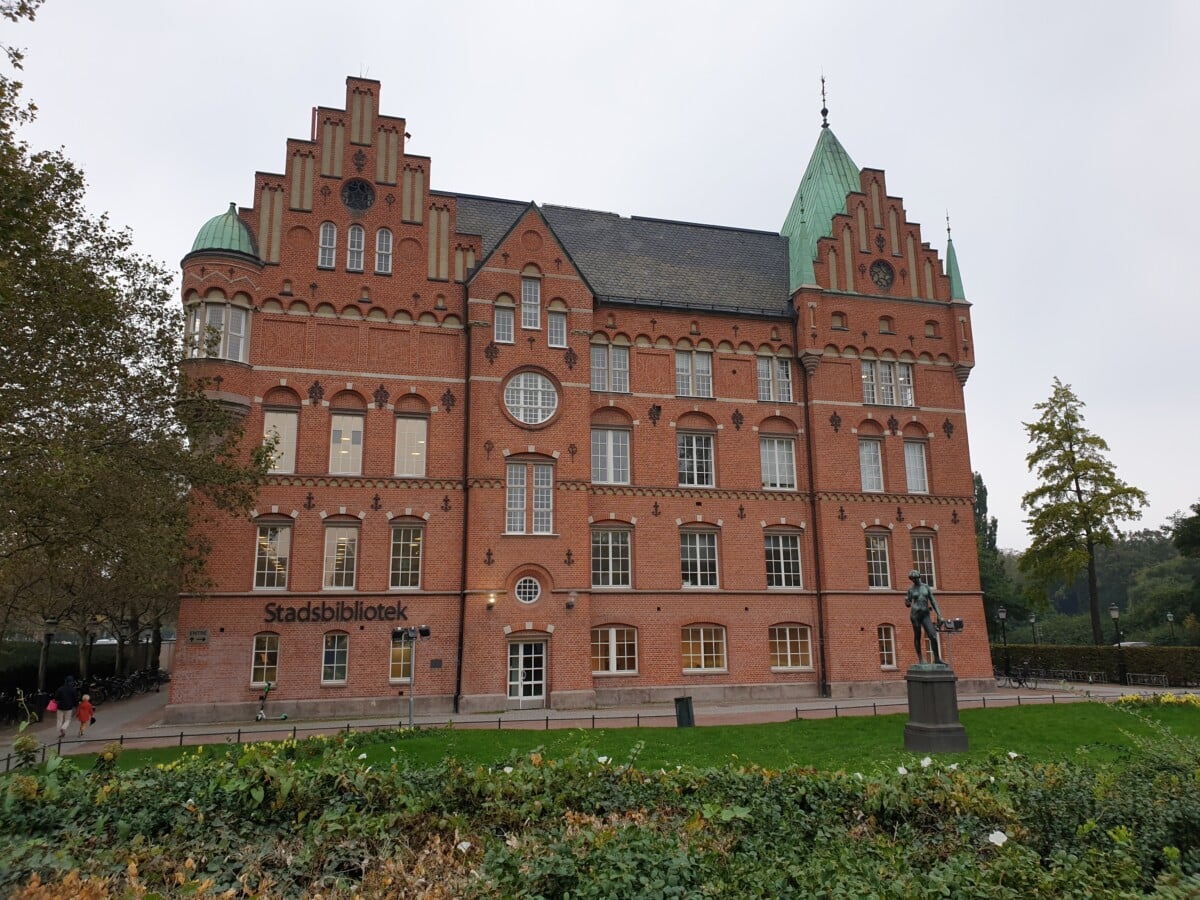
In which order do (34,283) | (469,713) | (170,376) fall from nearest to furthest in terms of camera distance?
(34,283) < (170,376) < (469,713)

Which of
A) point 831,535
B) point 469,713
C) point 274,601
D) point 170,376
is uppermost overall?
point 170,376

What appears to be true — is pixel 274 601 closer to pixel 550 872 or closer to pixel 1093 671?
pixel 550 872

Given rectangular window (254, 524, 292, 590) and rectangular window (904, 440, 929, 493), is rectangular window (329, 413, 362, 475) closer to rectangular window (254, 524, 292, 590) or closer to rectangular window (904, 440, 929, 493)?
rectangular window (254, 524, 292, 590)

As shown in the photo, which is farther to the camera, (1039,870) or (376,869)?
(376,869)

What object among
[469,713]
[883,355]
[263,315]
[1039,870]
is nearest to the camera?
[1039,870]

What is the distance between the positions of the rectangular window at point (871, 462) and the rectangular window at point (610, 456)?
1044 cm

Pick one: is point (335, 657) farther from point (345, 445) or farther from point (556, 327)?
point (556, 327)

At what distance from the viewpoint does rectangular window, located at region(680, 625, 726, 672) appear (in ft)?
102

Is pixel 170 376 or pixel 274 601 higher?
pixel 170 376

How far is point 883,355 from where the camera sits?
1377 inches

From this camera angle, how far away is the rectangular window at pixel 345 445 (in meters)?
28.7

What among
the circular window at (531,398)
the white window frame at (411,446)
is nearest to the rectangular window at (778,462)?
the circular window at (531,398)

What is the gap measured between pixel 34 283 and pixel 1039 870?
1881 centimetres

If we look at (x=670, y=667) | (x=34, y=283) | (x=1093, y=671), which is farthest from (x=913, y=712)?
(x=1093, y=671)
